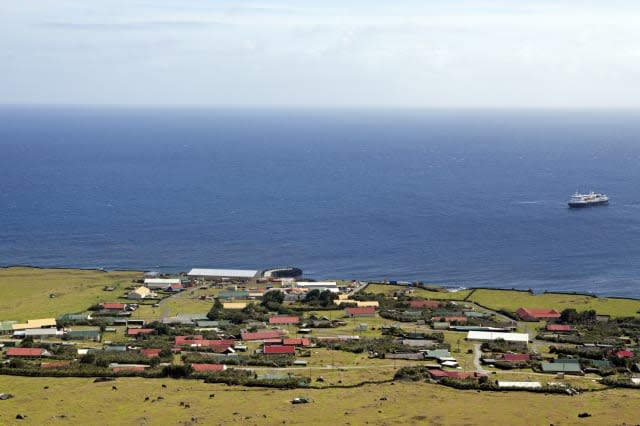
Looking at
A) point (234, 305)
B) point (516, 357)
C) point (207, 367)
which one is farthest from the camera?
point (234, 305)

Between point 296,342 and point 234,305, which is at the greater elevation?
point 234,305

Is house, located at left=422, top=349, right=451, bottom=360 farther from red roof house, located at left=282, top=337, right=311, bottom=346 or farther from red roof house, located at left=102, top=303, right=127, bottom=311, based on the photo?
red roof house, located at left=102, top=303, right=127, bottom=311

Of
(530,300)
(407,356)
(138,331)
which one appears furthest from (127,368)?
(530,300)

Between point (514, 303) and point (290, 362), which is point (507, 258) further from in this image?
point (290, 362)

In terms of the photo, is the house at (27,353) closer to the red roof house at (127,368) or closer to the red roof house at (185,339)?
the red roof house at (127,368)

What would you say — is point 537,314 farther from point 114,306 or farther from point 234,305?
point 114,306

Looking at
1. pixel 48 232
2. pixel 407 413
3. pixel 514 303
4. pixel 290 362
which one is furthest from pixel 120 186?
pixel 407 413
